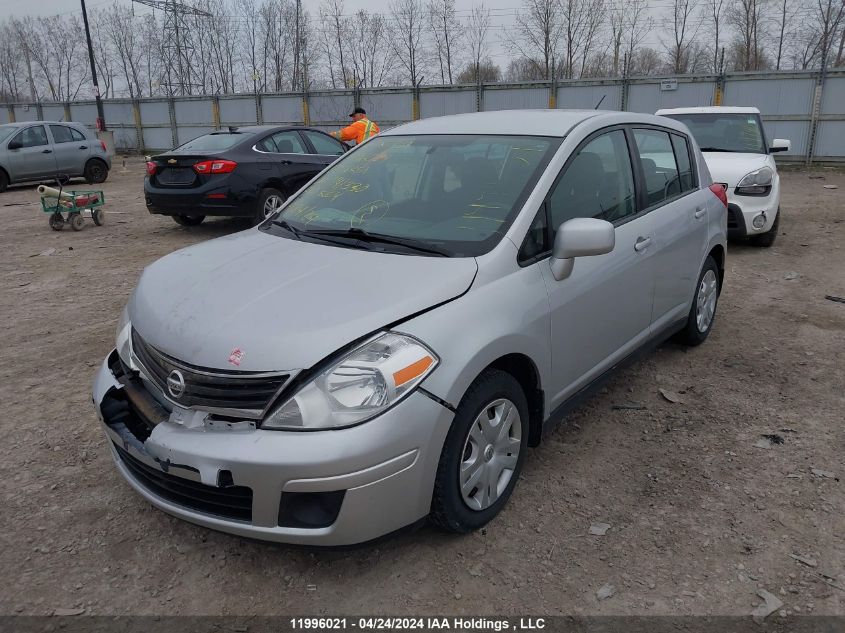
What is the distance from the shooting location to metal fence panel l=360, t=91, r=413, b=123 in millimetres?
23156

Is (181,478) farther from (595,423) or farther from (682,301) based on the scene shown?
(682,301)

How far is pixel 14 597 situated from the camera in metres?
2.52

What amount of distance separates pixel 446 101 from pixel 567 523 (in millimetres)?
21328

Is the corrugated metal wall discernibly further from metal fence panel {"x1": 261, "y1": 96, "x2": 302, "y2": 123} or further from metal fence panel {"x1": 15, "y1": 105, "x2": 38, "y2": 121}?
metal fence panel {"x1": 15, "y1": 105, "x2": 38, "y2": 121}

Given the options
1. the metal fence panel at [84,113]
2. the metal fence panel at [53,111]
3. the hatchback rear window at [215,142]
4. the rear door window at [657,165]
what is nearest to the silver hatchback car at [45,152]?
the hatchback rear window at [215,142]

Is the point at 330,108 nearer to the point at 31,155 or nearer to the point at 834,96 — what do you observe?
the point at 31,155

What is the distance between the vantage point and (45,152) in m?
15.4

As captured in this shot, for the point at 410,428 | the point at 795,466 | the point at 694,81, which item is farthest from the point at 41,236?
the point at 694,81

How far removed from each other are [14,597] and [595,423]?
2952 millimetres

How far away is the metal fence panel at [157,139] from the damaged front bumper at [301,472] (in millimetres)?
28554

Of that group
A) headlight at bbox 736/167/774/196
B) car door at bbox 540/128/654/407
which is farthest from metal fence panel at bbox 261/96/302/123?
car door at bbox 540/128/654/407

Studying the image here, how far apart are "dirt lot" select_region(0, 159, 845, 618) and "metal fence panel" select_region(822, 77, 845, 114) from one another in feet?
53.0

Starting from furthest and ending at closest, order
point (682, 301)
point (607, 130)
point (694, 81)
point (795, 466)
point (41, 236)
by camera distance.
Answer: point (694, 81)
point (41, 236)
point (682, 301)
point (607, 130)
point (795, 466)

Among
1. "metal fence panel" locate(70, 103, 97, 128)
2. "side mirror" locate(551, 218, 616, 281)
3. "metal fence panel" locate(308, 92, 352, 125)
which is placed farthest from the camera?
"metal fence panel" locate(70, 103, 97, 128)
